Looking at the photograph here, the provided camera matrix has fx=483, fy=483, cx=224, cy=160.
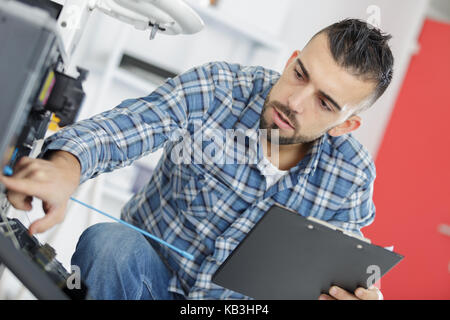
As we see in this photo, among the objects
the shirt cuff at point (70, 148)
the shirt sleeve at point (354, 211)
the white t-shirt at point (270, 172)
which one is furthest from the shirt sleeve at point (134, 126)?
the shirt sleeve at point (354, 211)

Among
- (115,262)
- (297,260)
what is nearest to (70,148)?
(115,262)

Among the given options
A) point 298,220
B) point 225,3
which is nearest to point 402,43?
point 225,3

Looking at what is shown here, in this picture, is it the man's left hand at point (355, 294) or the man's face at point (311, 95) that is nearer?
the man's left hand at point (355, 294)

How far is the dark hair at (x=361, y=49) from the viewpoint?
3.87 feet

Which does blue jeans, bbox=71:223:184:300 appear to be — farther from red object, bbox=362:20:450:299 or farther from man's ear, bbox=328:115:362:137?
red object, bbox=362:20:450:299

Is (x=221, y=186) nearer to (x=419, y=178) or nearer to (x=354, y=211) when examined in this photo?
(x=354, y=211)

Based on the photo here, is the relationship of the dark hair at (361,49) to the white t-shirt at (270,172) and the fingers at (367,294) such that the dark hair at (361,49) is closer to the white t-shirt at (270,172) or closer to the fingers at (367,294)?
the white t-shirt at (270,172)

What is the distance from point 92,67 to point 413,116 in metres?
1.78

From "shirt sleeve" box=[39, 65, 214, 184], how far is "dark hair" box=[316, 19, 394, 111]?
0.33 m

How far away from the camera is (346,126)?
1.33 meters

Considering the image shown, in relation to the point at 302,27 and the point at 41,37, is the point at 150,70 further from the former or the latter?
the point at 41,37

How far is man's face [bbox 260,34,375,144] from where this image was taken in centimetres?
118

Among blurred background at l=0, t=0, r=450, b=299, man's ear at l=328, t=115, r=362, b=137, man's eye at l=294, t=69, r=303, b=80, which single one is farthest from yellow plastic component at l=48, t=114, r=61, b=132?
blurred background at l=0, t=0, r=450, b=299

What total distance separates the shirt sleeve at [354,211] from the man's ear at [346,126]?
0.51 feet
